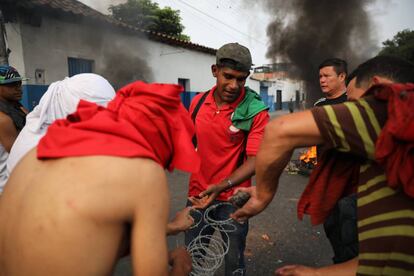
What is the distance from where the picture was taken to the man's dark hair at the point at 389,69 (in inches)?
55.8

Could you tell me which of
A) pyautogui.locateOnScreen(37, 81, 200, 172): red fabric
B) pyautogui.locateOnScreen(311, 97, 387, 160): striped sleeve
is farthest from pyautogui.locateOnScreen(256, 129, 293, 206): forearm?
pyautogui.locateOnScreen(37, 81, 200, 172): red fabric

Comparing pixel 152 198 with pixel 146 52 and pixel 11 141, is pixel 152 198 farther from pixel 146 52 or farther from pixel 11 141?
pixel 146 52

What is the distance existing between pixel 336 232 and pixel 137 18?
1523 cm

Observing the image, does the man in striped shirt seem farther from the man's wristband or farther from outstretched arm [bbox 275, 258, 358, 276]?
the man's wristband

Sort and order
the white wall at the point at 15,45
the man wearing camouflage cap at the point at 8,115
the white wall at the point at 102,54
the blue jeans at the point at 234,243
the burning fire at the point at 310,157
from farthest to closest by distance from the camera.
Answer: the white wall at the point at 102,54
the white wall at the point at 15,45
the burning fire at the point at 310,157
the man wearing camouflage cap at the point at 8,115
the blue jeans at the point at 234,243

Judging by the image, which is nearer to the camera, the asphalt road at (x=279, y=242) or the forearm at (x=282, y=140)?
the forearm at (x=282, y=140)

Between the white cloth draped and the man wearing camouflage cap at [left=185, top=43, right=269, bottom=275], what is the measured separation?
0.86 m

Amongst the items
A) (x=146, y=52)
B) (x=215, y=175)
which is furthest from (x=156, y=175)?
(x=146, y=52)

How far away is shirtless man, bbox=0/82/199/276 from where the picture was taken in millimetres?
1162

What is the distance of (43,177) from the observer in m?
1.22

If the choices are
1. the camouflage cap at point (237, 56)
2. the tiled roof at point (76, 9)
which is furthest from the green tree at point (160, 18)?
the camouflage cap at point (237, 56)

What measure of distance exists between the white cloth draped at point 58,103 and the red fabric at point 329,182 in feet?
4.32

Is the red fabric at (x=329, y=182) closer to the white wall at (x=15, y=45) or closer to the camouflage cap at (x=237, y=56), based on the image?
the camouflage cap at (x=237, y=56)

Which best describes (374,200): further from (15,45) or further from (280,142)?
(15,45)
